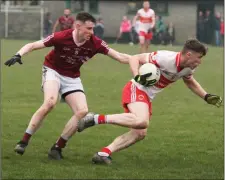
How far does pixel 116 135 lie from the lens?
12.2 meters

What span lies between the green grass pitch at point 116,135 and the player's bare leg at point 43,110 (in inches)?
7.3

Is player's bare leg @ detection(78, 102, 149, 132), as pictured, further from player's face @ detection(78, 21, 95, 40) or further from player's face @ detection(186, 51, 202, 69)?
player's face @ detection(78, 21, 95, 40)

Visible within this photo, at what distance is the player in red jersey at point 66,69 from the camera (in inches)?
387

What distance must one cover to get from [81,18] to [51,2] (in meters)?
44.5

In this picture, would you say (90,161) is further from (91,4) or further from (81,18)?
(91,4)

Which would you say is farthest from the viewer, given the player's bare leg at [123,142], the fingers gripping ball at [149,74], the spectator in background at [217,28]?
the spectator in background at [217,28]

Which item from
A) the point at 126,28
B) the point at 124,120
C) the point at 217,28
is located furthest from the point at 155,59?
the point at 126,28

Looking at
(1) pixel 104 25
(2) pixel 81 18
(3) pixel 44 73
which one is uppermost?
(2) pixel 81 18

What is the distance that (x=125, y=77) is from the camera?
22125 millimetres

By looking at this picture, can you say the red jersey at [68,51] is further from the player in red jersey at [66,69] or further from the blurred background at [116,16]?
the blurred background at [116,16]

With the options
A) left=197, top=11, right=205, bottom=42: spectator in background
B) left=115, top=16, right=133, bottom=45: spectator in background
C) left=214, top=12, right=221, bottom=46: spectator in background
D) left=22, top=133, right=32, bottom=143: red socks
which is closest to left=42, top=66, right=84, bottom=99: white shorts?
left=22, top=133, right=32, bottom=143: red socks

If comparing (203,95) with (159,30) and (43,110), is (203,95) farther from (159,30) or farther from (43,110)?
(159,30)

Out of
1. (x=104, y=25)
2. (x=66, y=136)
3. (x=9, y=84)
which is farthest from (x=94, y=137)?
(x=104, y=25)

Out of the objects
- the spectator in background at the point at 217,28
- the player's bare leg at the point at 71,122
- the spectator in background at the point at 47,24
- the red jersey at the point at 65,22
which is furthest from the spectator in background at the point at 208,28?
the player's bare leg at the point at 71,122
